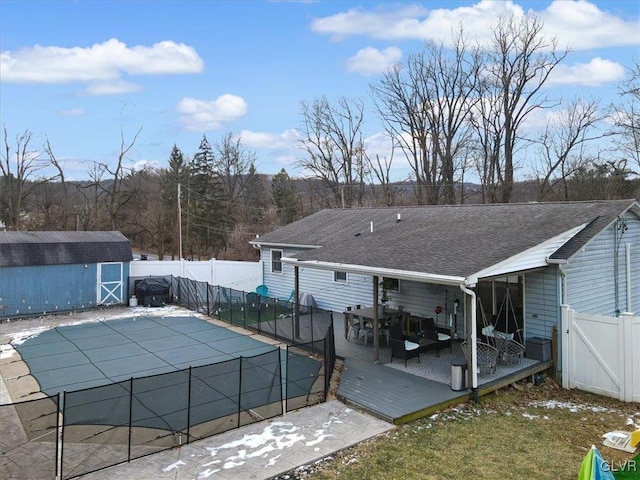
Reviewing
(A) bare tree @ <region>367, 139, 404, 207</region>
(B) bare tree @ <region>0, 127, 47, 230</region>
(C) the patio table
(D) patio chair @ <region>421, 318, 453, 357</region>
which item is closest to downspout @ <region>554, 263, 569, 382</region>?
(D) patio chair @ <region>421, 318, 453, 357</region>

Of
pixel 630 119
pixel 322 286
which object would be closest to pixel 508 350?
pixel 322 286

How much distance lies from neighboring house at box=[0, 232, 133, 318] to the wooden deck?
12465 millimetres

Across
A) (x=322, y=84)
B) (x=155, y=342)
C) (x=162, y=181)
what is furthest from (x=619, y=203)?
(x=162, y=181)

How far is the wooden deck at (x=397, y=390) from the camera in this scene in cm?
818

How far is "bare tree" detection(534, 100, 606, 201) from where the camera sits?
102ft

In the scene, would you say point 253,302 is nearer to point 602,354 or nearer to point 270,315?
point 270,315

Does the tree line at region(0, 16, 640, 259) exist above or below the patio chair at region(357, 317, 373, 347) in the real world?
above

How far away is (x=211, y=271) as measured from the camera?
21688mm

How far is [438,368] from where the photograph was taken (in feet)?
33.8

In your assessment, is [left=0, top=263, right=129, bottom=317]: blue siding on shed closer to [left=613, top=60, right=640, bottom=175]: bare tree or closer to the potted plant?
the potted plant

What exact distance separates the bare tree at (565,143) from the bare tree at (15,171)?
119 feet

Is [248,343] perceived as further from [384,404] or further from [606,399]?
[606,399]

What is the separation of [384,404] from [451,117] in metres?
29.9

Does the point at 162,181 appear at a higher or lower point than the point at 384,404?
higher
